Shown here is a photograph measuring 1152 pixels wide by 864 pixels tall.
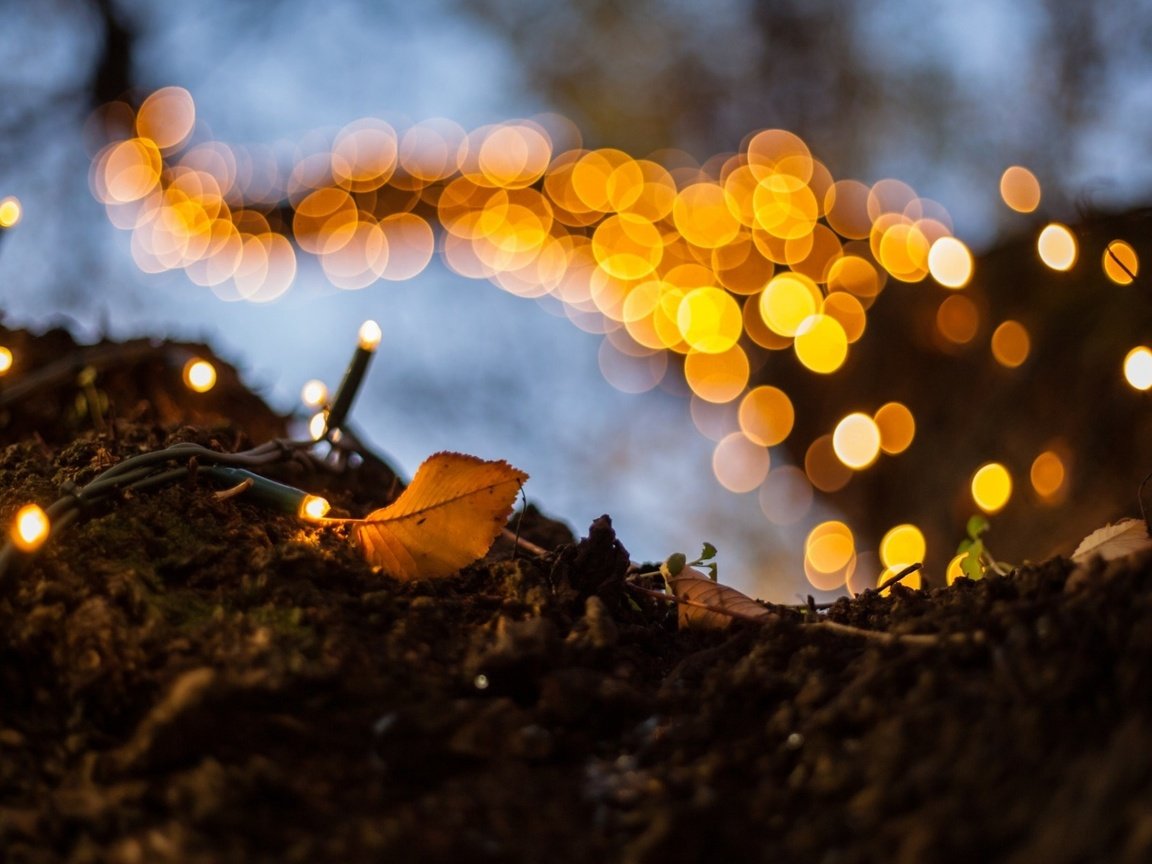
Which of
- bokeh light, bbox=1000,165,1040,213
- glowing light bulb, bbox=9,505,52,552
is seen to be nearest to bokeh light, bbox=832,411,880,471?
bokeh light, bbox=1000,165,1040,213

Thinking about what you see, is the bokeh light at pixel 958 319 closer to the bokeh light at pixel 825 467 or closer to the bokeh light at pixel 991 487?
the bokeh light at pixel 991 487

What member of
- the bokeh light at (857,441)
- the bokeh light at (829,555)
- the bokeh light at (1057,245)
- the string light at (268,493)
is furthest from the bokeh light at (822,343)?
the string light at (268,493)

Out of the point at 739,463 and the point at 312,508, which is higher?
the point at 739,463

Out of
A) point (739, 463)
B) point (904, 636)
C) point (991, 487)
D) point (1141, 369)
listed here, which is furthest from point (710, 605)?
point (739, 463)

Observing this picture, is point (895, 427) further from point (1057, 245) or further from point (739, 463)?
point (1057, 245)

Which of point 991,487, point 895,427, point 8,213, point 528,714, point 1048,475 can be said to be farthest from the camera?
point 895,427

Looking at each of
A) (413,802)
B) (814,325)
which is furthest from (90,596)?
(814,325)

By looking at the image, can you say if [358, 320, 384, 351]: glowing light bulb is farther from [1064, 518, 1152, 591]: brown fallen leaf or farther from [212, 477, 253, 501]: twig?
[1064, 518, 1152, 591]: brown fallen leaf
